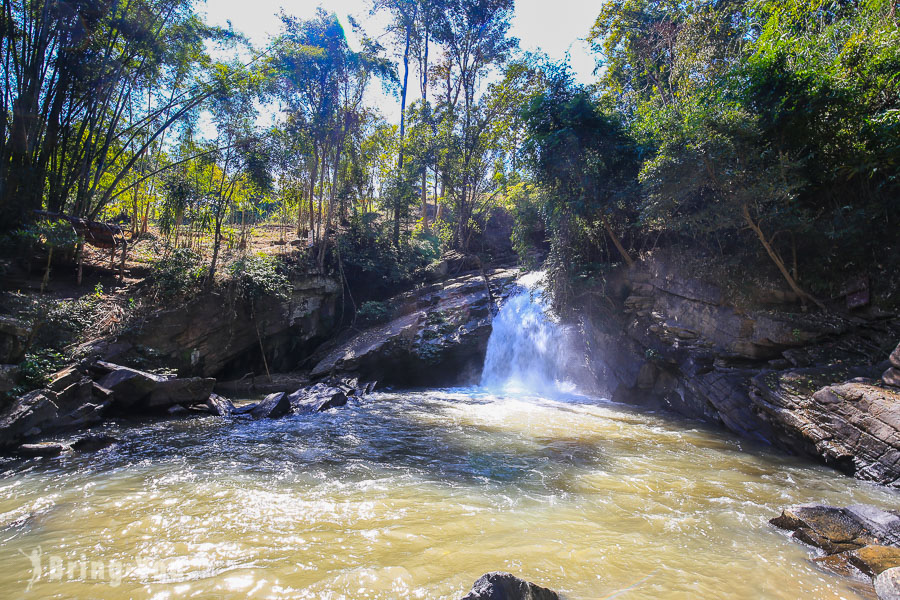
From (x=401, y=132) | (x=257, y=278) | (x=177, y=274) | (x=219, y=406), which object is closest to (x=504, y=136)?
(x=401, y=132)

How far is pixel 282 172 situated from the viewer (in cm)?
1602

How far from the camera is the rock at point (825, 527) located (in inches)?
144

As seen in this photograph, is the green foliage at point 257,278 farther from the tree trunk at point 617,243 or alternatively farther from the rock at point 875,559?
the rock at point 875,559

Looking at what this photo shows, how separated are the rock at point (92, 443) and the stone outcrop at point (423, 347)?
716 centimetres

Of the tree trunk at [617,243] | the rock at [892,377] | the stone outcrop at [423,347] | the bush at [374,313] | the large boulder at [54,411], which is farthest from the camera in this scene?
the bush at [374,313]

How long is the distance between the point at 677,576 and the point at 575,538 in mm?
880

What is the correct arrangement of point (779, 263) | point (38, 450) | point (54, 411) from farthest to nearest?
point (779, 263) → point (54, 411) → point (38, 450)

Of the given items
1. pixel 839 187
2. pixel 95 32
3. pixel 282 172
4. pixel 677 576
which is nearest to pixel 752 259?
pixel 839 187

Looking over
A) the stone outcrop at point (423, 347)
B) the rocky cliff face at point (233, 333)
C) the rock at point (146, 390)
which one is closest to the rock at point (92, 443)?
the rock at point (146, 390)

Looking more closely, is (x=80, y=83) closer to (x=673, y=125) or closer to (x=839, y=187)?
(x=673, y=125)

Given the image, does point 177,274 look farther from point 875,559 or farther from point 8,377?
point 875,559

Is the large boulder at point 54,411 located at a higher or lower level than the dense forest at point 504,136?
lower

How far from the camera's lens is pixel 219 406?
9.64 meters

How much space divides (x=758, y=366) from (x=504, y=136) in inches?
681
